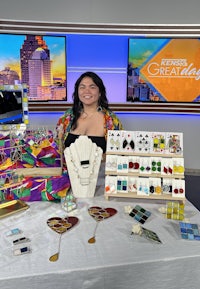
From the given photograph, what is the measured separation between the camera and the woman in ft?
7.97

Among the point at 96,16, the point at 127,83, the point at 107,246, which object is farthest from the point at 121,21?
the point at 107,246

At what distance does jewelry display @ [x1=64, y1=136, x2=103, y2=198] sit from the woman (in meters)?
0.72

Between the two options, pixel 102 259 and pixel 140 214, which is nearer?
pixel 102 259

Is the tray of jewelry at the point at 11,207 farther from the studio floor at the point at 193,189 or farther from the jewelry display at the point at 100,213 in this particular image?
the studio floor at the point at 193,189

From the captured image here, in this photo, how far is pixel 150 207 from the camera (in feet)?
5.44

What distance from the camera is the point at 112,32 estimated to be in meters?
4.64

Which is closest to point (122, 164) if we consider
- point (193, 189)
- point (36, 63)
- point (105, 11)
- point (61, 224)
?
point (61, 224)

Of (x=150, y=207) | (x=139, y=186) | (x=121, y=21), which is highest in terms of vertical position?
(x=121, y=21)

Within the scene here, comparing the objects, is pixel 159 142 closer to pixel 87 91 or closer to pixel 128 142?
pixel 128 142

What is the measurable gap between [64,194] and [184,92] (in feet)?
12.2

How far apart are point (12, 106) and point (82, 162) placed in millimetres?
522

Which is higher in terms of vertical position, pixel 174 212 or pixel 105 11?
pixel 105 11

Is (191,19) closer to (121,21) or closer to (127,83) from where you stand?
(121,21)

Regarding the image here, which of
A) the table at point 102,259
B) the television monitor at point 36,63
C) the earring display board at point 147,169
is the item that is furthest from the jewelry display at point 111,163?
the television monitor at point 36,63
